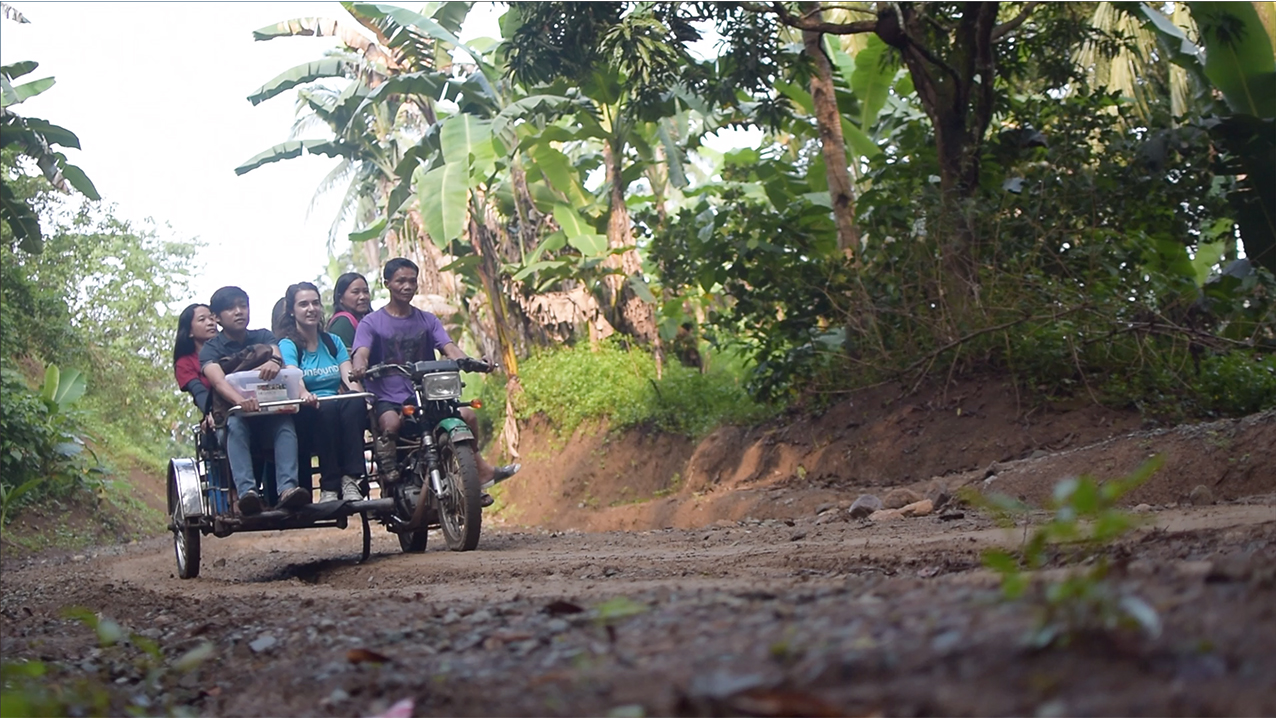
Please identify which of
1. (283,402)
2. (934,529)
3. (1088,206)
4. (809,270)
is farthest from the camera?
(809,270)

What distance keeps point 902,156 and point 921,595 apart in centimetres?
1131

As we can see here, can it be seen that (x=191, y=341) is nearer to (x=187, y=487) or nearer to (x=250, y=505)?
(x=187, y=487)

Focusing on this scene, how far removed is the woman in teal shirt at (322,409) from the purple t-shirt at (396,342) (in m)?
0.19

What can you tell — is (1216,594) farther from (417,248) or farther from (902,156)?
(417,248)

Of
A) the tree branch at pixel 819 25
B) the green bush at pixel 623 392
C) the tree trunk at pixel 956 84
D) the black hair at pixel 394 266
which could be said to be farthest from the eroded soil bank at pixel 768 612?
the green bush at pixel 623 392

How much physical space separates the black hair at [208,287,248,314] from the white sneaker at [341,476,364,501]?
1418 millimetres

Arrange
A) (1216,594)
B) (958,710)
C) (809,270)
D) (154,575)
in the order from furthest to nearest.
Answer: (809,270) < (154,575) < (1216,594) < (958,710)

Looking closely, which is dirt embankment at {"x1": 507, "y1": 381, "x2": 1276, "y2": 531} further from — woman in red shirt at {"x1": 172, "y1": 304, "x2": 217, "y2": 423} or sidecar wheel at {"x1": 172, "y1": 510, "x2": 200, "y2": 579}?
woman in red shirt at {"x1": 172, "y1": 304, "x2": 217, "y2": 423}

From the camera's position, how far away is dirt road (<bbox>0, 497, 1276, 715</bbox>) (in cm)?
197

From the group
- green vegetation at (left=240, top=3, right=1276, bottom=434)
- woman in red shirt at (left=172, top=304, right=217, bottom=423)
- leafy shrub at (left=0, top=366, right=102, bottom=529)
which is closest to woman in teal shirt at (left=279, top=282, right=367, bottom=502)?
woman in red shirt at (left=172, top=304, right=217, bottom=423)

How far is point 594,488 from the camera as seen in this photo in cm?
1784

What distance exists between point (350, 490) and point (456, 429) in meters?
0.93

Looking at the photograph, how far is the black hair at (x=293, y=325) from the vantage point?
8602 mm

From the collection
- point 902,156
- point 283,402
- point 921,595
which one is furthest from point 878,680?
point 902,156
